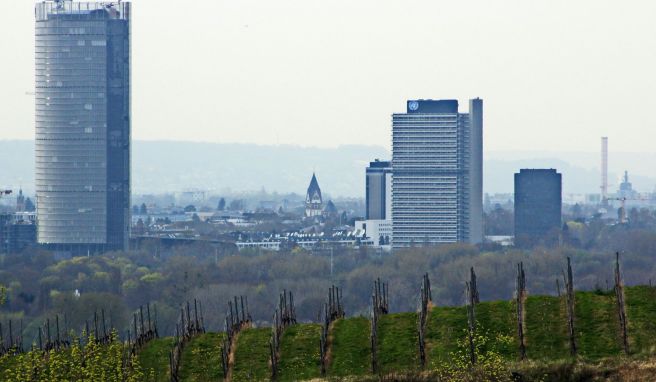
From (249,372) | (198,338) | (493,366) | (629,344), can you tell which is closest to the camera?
(493,366)

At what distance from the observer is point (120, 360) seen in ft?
214

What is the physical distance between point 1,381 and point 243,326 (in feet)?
50.6

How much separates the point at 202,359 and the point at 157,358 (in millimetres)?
2280

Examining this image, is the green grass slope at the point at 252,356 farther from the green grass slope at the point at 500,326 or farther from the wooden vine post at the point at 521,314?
the wooden vine post at the point at 521,314

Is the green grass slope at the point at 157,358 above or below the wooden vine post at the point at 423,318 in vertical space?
below

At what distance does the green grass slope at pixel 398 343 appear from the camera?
2825 inches

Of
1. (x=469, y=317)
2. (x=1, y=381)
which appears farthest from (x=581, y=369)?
(x=1, y=381)

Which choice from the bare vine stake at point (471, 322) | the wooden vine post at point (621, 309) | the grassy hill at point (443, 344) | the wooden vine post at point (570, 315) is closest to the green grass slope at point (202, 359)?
the grassy hill at point (443, 344)

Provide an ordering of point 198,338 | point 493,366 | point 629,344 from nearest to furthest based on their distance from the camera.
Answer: point 493,366
point 629,344
point 198,338

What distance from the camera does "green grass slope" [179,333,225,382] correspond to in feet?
248

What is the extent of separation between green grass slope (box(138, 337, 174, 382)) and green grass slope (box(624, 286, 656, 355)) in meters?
19.7

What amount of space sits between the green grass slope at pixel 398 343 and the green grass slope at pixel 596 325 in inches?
266

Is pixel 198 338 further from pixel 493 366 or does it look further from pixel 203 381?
pixel 493 366

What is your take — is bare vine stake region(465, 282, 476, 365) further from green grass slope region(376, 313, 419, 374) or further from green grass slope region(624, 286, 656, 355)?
green grass slope region(624, 286, 656, 355)
